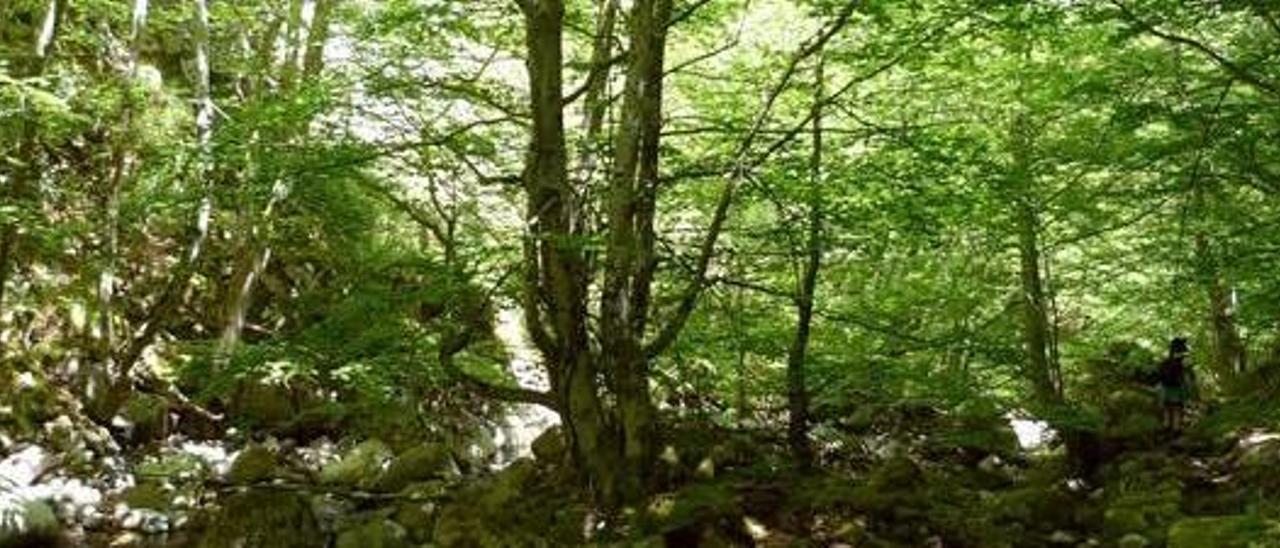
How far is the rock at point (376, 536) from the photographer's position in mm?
7926

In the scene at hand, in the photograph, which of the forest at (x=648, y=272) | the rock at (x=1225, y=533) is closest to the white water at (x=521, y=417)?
the forest at (x=648, y=272)

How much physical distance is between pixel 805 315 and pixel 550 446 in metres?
3.38

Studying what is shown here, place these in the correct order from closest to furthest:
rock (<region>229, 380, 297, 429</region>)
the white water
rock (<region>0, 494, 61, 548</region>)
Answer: rock (<region>0, 494, 61, 548</region>) < rock (<region>229, 380, 297, 429</region>) < the white water

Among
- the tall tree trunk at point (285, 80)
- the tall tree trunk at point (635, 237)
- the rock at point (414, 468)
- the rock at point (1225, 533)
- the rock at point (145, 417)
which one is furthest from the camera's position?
the rock at point (145, 417)

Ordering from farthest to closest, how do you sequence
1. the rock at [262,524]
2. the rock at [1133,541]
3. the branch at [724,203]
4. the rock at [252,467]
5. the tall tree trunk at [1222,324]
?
the rock at [252,467]
the tall tree trunk at [1222,324]
the rock at [262,524]
the rock at [1133,541]
the branch at [724,203]

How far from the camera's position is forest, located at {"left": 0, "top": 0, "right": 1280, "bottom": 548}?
6.88m

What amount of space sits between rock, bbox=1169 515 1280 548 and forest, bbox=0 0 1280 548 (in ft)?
0.13

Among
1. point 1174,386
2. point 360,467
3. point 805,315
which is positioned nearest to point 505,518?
point 805,315

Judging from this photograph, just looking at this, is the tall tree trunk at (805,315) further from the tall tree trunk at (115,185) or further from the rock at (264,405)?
the rock at (264,405)

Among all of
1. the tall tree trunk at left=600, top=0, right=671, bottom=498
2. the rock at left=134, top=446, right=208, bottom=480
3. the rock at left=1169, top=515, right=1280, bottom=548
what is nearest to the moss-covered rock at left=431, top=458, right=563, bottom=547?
the tall tree trunk at left=600, top=0, right=671, bottom=498

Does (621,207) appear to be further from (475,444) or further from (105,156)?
(105,156)

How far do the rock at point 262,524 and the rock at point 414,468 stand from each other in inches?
83.3

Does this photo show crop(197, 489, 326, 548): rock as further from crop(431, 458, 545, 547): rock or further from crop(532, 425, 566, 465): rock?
crop(532, 425, 566, 465): rock

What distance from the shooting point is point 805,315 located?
8.16 metres
